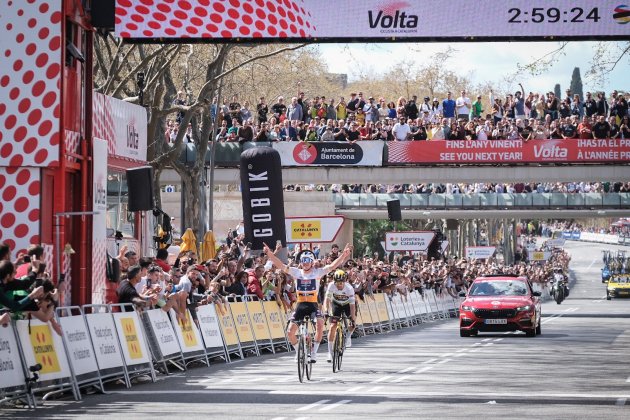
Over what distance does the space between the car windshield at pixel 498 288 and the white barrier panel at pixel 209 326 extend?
41.1 ft

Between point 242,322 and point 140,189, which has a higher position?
point 140,189

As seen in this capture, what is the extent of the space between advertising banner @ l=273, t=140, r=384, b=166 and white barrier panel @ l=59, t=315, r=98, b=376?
37.5 m

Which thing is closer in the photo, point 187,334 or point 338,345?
point 338,345

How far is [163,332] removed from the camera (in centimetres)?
2211

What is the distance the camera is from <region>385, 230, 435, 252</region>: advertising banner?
55344mm

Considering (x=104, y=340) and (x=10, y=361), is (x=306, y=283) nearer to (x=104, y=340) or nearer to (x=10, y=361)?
(x=104, y=340)

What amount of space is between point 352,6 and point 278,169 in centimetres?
1261

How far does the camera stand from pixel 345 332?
2486cm

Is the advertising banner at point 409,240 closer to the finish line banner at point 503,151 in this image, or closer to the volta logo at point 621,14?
the finish line banner at point 503,151

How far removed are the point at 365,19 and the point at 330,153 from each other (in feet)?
115

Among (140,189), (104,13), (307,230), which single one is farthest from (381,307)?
(104,13)

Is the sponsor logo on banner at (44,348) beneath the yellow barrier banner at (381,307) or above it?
above

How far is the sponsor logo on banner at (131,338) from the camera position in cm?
2023

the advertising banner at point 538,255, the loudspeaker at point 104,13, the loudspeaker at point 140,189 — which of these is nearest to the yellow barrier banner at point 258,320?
the loudspeaker at point 140,189
